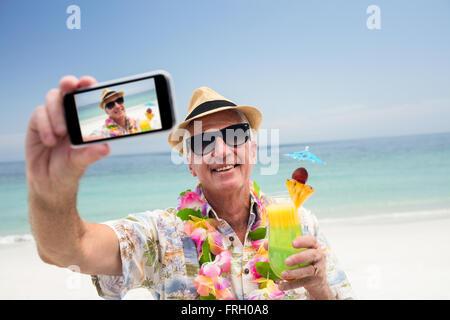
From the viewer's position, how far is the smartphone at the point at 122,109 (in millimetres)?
1031

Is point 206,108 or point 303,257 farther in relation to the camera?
point 206,108

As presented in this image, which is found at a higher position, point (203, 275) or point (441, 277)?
point (203, 275)

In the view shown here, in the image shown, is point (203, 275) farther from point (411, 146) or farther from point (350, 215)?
point (411, 146)

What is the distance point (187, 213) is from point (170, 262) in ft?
1.01

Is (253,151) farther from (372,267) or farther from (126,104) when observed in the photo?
(372,267)

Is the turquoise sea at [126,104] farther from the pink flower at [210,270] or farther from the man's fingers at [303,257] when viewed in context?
the pink flower at [210,270]

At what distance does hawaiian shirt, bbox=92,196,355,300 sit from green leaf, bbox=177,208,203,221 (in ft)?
0.11

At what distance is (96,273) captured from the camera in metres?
1.61

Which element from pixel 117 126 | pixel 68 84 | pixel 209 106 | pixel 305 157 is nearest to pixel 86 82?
pixel 68 84

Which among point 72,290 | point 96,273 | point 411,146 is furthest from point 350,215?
point 411,146

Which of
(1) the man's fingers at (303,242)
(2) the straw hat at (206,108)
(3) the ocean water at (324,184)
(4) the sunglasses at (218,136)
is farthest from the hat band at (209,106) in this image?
(3) the ocean water at (324,184)

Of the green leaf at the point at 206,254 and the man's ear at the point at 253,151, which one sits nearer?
the green leaf at the point at 206,254

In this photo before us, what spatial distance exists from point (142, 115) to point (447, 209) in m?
9.86

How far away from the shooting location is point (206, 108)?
211cm
